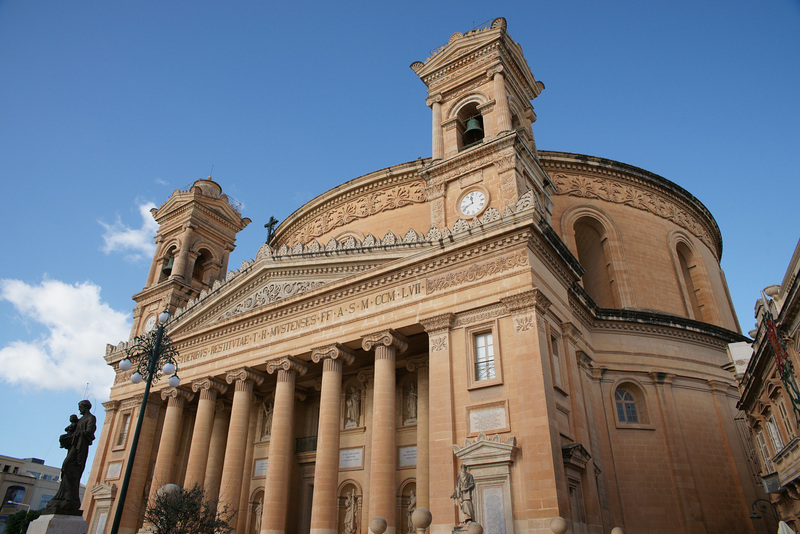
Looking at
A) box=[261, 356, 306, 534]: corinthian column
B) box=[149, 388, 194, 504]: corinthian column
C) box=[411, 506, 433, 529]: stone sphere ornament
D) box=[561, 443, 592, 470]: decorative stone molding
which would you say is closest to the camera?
box=[411, 506, 433, 529]: stone sphere ornament

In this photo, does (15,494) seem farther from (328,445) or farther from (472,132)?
(472,132)

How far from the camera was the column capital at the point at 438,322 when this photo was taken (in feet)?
55.4

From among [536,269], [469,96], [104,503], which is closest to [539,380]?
[536,269]

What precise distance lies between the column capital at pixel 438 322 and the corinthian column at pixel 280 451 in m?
5.83

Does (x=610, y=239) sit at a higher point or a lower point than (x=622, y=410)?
higher

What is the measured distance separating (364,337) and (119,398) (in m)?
16.1

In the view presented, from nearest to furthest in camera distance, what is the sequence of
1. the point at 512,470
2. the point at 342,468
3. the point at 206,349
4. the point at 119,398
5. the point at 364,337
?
1. the point at 512,470
2. the point at 364,337
3. the point at 342,468
4. the point at 206,349
5. the point at 119,398

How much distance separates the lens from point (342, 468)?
67.8 feet

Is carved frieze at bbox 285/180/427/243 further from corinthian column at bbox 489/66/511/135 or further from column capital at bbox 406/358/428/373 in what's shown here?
column capital at bbox 406/358/428/373

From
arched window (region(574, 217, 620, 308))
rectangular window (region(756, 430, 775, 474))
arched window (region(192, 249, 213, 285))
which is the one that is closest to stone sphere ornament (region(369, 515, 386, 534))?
rectangular window (region(756, 430, 775, 474))

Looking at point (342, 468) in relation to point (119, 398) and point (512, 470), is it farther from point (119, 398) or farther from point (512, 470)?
point (119, 398)

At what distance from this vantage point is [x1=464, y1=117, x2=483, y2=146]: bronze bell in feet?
70.5

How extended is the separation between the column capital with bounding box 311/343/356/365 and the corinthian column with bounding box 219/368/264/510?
144 inches

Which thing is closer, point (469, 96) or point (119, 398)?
point (469, 96)
